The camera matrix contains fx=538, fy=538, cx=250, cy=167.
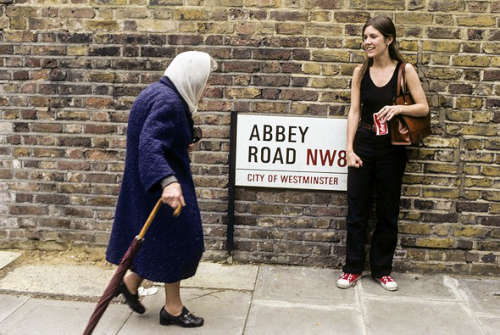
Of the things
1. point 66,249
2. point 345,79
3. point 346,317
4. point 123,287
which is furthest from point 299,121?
point 66,249

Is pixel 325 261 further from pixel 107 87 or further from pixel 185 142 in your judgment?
pixel 107 87

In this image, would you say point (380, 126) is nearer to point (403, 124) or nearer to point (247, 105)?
point (403, 124)

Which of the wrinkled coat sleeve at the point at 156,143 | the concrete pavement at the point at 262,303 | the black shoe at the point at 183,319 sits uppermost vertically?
the wrinkled coat sleeve at the point at 156,143

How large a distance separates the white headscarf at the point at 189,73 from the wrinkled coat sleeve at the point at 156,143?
6.2 inches

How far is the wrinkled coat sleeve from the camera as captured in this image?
2.84 m

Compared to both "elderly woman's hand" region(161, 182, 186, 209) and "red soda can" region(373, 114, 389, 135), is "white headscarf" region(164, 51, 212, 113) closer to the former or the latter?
"elderly woman's hand" region(161, 182, 186, 209)

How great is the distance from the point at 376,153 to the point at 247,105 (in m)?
1.07

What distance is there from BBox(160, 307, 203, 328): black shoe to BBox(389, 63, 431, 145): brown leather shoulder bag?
1.82m

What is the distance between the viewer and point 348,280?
4.04m

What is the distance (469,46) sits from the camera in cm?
405

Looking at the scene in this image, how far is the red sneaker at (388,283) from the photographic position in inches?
156

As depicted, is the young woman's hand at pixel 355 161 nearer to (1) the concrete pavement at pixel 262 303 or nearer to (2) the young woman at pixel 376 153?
(2) the young woman at pixel 376 153

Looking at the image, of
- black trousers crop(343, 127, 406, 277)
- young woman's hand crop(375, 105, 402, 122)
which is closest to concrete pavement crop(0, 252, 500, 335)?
black trousers crop(343, 127, 406, 277)

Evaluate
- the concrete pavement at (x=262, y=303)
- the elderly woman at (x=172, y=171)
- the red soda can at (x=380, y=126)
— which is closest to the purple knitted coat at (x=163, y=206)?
the elderly woman at (x=172, y=171)
